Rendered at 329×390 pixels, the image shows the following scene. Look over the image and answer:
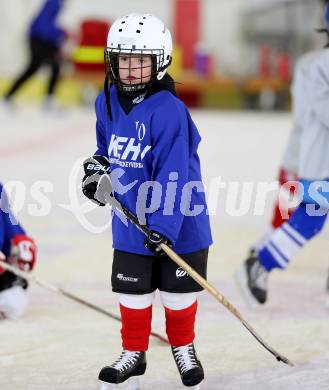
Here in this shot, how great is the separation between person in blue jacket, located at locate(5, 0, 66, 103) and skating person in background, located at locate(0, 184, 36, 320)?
6.03m

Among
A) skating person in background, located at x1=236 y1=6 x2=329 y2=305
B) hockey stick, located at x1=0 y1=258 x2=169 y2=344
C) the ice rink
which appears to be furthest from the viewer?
skating person in background, located at x1=236 y1=6 x2=329 y2=305

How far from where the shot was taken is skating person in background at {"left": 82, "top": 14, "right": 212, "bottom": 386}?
6.40 ft

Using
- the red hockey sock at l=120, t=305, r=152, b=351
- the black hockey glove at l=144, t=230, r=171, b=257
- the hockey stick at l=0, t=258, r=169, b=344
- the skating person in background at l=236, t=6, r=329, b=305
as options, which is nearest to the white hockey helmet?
the black hockey glove at l=144, t=230, r=171, b=257

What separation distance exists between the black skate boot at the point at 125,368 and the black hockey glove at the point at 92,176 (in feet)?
1.22

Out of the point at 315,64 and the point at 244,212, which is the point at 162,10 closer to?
the point at 244,212

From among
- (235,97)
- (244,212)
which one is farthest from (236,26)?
(244,212)

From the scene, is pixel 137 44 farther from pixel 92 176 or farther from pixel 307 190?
pixel 307 190

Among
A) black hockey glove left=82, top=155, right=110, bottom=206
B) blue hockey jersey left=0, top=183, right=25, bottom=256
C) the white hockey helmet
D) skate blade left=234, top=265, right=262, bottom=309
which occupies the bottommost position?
skate blade left=234, top=265, right=262, bottom=309

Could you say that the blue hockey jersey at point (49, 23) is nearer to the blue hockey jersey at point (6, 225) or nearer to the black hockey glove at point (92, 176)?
the blue hockey jersey at point (6, 225)

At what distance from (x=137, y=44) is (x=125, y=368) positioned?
0.76 m

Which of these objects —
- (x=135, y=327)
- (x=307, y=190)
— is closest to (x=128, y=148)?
(x=135, y=327)

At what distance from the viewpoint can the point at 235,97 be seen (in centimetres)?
1068

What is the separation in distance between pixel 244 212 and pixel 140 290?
2.44 m

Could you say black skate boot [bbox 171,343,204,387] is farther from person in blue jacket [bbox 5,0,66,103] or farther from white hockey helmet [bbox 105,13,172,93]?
person in blue jacket [bbox 5,0,66,103]
